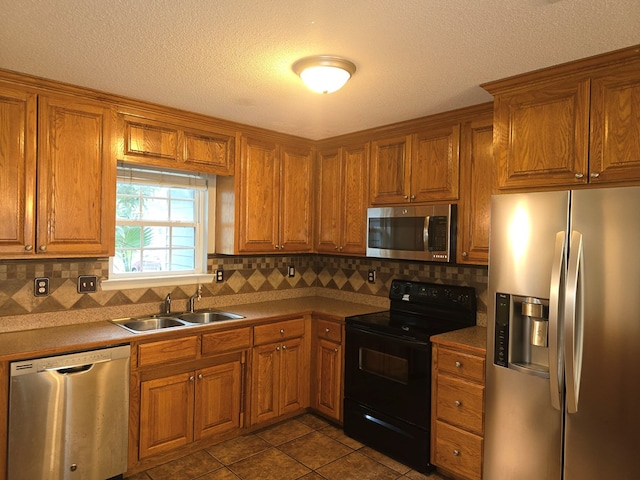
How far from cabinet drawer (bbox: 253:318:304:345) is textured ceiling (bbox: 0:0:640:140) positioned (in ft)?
5.40

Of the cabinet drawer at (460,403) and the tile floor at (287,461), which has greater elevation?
the cabinet drawer at (460,403)

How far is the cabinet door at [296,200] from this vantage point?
3747mm

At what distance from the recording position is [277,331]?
3.36 m

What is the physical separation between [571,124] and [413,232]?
48.2 inches

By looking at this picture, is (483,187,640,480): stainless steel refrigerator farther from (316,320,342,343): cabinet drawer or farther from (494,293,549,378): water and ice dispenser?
(316,320,342,343): cabinet drawer

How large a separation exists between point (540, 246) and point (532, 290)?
22 cm

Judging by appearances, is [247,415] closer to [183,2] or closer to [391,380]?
[391,380]

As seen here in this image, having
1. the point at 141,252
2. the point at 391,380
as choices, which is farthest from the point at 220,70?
the point at 391,380

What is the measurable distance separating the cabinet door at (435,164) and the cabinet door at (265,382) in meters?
1.58

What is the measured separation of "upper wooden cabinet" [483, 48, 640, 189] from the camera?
6.61 feet

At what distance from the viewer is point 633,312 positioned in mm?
1855

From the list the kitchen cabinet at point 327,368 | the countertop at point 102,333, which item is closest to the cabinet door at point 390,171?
the countertop at point 102,333

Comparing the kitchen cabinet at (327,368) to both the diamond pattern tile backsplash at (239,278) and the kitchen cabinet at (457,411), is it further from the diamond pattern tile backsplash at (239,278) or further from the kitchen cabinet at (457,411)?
the kitchen cabinet at (457,411)

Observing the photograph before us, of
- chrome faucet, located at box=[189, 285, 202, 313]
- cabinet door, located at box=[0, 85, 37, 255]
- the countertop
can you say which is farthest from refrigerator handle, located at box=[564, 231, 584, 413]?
cabinet door, located at box=[0, 85, 37, 255]
